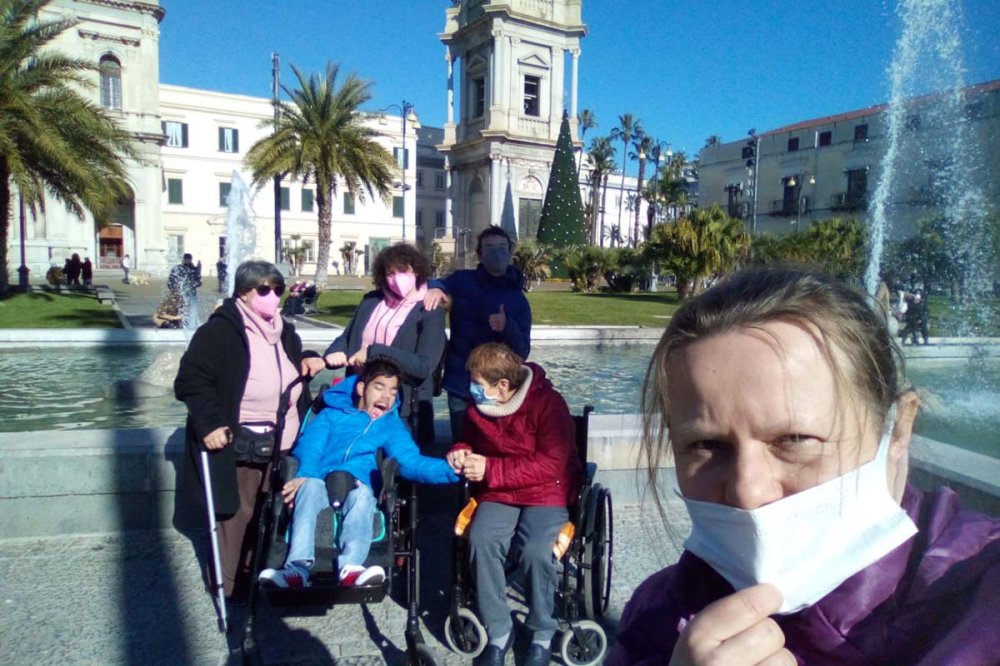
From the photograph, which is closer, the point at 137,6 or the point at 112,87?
the point at 137,6

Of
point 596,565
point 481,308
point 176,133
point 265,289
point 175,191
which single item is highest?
point 176,133

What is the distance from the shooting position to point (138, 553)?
15.1 ft

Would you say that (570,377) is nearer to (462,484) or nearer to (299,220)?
(462,484)

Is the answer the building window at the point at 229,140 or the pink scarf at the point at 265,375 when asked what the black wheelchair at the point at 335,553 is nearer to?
the pink scarf at the point at 265,375

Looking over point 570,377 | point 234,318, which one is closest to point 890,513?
point 234,318

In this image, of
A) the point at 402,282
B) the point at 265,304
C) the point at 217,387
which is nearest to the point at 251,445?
the point at 217,387

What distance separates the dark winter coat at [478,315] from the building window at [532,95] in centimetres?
5004

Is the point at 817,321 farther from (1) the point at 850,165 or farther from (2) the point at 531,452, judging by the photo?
(1) the point at 850,165

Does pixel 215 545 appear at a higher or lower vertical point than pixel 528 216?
lower

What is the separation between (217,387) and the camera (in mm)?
4043

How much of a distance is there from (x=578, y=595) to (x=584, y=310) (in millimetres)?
19606

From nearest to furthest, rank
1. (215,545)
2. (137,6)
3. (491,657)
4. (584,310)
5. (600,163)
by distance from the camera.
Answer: (491,657) → (215,545) → (584,310) → (137,6) → (600,163)

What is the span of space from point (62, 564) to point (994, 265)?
16189 millimetres

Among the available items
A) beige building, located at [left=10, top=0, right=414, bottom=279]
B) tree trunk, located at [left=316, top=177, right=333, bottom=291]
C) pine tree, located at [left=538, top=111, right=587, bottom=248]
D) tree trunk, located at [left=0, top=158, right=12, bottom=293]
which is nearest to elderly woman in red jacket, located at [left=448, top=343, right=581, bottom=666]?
tree trunk, located at [left=0, top=158, right=12, bottom=293]
